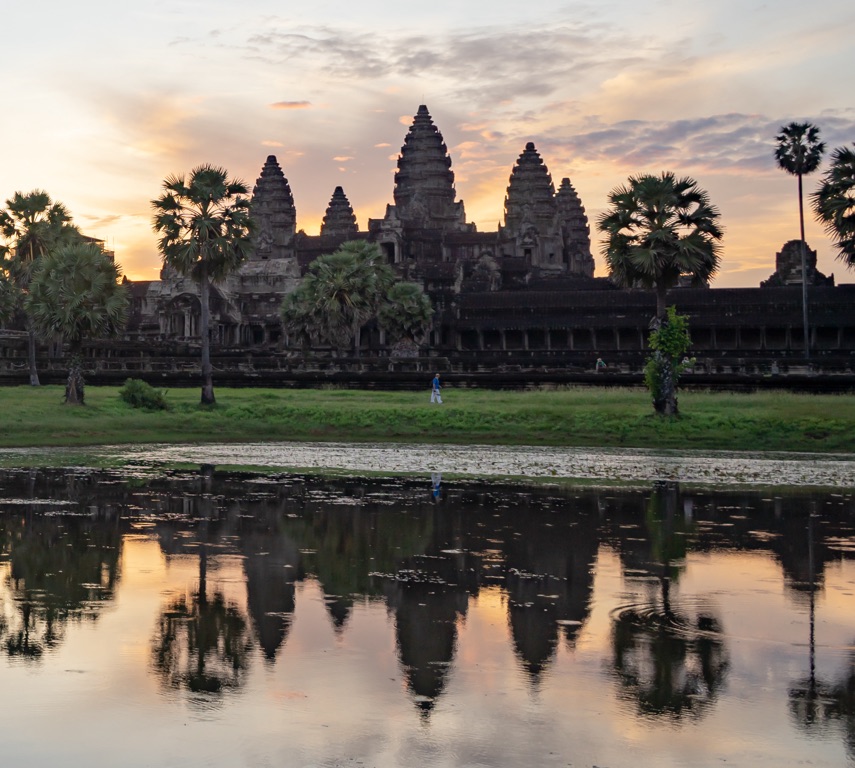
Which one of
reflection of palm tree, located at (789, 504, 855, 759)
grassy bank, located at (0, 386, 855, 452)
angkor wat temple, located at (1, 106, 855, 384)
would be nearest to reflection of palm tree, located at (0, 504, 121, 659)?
reflection of palm tree, located at (789, 504, 855, 759)

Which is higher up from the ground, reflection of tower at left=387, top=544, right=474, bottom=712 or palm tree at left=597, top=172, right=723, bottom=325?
palm tree at left=597, top=172, right=723, bottom=325

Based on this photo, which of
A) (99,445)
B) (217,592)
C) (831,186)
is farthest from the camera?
(831,186)

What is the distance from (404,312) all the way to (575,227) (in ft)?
282

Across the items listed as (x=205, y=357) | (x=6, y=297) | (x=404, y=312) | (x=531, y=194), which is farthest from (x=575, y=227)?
(x=205, y=357)

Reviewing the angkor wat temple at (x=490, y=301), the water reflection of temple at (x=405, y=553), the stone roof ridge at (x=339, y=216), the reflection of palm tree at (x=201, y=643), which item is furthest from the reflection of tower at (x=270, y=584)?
the stone roof ridge at (x=339, y=216)

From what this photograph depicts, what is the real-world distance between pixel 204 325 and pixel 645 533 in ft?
108

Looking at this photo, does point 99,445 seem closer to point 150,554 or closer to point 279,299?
point 150,554

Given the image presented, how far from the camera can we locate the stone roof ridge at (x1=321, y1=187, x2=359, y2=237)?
6063 inches

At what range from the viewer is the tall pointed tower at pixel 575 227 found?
16150cm

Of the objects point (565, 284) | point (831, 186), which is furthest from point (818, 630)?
point (565, 284)

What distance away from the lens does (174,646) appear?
36.1 ft

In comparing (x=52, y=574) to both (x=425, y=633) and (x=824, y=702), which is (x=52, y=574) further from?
(x=824, y=702)

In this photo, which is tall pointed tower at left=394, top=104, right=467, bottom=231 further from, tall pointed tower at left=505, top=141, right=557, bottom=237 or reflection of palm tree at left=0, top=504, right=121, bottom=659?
reflection of palm tree at left=0, top=504, right=121, bottom=659

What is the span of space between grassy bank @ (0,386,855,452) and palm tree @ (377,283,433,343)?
120ft
